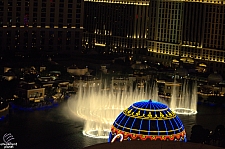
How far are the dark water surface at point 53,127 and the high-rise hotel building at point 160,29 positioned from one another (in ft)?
53.2

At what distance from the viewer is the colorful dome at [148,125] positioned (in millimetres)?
18578

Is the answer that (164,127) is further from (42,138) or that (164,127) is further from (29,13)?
(29,13)

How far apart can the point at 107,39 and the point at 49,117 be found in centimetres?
3059

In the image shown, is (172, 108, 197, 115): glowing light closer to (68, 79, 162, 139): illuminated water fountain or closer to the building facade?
(68, 79, 162, 139): illuminated water fountain

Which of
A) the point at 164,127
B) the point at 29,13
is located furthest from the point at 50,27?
the point at 164,127

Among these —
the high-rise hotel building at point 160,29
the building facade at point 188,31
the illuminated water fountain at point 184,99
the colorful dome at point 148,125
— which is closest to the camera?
the colorful dome at point 148,125

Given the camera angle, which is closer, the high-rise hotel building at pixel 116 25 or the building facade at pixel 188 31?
the building facade at pixel 188 31

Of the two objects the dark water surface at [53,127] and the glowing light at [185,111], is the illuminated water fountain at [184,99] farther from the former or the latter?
the dark water surface at [53,127]

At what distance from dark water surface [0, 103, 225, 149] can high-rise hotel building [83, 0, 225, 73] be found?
16200mm

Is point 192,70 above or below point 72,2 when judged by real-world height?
below

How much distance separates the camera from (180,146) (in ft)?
32.4

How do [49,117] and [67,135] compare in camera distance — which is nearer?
[67,135]

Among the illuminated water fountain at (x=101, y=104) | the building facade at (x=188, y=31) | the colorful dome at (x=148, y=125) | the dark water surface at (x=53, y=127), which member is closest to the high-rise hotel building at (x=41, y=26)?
the building facade at (x=188, y=31)

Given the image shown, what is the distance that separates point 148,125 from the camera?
18625 mm
